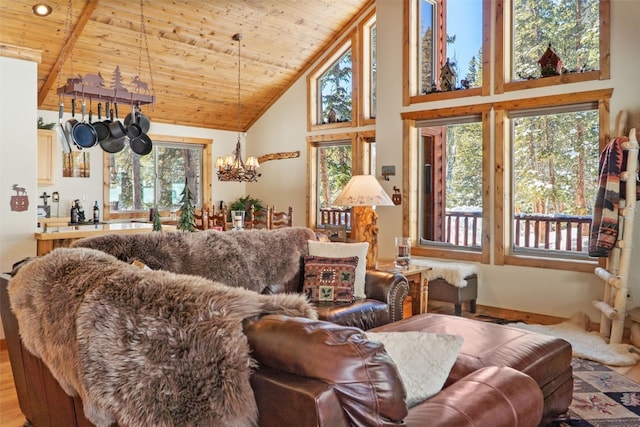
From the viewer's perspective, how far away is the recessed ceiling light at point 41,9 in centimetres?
498

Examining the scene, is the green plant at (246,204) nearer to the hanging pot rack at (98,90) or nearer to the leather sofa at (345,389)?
the hanging pot rack at (98,90)

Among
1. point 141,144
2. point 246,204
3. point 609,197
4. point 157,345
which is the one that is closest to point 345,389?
point 157,345

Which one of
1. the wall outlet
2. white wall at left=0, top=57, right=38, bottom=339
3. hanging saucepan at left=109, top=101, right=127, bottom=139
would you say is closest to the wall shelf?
hanging saucepan at left=109, top=101, right=127, bottom=139

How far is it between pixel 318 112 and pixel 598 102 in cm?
446

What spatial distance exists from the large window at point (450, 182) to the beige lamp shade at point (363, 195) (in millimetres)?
1464

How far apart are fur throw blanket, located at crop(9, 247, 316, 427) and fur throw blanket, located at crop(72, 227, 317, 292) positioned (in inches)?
45.9

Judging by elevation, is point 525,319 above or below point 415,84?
below

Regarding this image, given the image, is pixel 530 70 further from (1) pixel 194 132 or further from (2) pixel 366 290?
(1) pixel 194 132

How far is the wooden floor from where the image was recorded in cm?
281

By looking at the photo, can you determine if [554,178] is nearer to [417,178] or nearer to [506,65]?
[506,65]

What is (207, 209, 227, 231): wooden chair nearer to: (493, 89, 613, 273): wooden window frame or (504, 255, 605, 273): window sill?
(493, 89, 613, 273): wooden window frame

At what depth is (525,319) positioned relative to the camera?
4984mm

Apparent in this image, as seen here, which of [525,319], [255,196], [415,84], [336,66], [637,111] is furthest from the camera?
[255,196]

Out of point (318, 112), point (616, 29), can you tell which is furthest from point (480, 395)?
point (318, 112)
